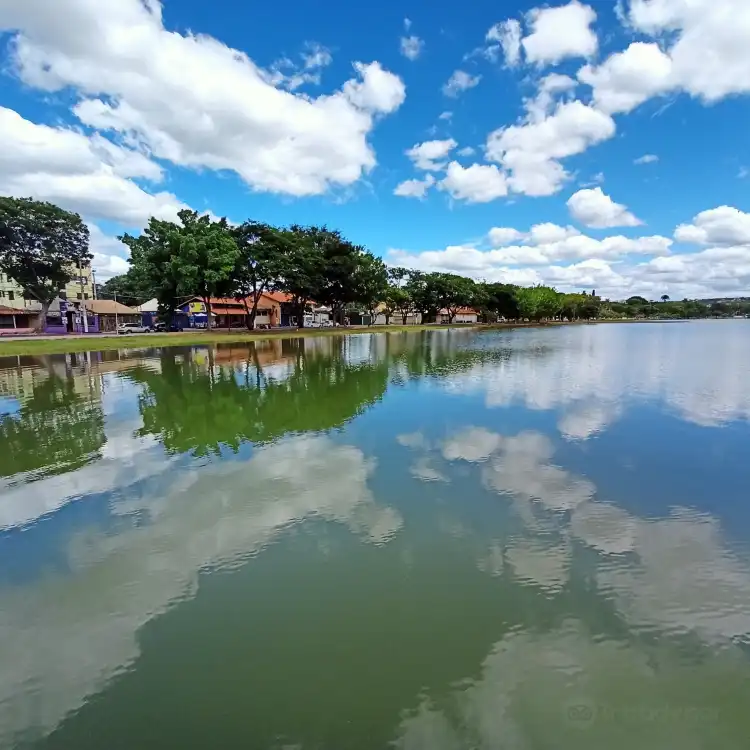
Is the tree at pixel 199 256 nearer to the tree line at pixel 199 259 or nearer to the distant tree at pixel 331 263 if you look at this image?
the tree line at pixel 199 259

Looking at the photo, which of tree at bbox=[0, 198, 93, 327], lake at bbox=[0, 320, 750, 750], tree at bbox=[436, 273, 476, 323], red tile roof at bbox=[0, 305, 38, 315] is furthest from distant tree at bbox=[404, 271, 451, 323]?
lake at bbox=[0, 320, 750, 750]

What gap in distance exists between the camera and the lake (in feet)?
10.4

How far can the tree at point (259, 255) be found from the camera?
46.6 m

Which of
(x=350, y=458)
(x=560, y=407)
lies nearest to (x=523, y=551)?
(x=350, y=458)

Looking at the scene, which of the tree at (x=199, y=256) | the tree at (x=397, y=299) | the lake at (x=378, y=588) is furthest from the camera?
the tree at (x=397, y=299)

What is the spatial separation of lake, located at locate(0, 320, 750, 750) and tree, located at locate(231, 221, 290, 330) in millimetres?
38406

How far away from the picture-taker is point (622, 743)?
9.74 feet

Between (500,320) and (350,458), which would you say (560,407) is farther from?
(500,320)

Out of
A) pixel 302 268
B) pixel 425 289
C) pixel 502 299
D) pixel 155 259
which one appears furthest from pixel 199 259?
pixel 502 299

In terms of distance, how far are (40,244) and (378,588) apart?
5278cm

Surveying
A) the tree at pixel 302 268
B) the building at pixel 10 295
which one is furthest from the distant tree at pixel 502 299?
the building at pixel 10 295

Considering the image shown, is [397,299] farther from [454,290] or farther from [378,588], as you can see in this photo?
[378,588]

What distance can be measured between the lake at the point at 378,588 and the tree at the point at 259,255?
126 ft

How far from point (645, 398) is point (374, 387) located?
7.88m
